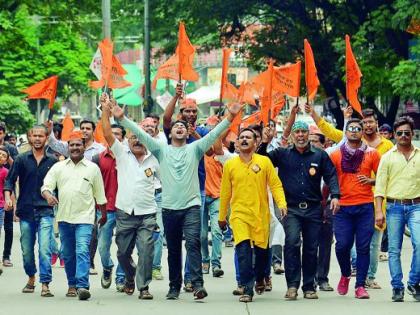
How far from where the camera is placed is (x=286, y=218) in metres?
13.4

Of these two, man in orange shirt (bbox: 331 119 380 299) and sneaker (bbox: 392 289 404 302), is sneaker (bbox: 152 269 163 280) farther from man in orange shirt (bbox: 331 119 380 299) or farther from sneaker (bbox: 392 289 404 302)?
sneaker (bbox: 392 289 404 302)

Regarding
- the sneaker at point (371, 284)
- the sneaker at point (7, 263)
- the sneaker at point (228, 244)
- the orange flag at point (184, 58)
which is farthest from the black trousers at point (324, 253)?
the sneaker at point (228, 244)

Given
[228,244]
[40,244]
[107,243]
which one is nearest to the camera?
[40,244]

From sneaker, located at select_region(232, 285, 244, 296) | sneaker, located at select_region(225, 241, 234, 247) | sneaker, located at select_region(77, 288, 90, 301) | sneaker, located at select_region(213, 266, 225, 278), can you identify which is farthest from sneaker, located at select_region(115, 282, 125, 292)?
sneaker, located at select_region(225, 241, 234, 247)

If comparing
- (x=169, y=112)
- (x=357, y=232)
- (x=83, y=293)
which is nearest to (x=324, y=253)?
(x=357, y=232)

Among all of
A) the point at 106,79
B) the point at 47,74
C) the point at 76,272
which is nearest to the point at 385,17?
the point at 106,79

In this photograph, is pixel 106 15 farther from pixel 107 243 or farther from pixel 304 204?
pixel 304 204

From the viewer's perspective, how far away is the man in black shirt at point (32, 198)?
45.7 ft

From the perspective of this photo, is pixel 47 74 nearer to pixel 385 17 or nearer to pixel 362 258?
pixel 385 17

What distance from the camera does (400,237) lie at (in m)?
13.2

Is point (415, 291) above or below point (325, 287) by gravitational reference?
above

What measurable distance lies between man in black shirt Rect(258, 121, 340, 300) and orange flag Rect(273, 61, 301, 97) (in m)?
3.29

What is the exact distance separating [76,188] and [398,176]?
317 cm

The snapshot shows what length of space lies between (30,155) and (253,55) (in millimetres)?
24244
